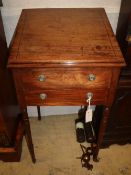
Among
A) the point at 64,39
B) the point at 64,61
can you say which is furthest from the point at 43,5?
the point at 64,61

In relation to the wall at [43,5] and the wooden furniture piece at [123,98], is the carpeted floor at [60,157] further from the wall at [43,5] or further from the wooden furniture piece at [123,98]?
the wall at [43,5]

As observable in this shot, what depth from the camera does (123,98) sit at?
4.25 ft

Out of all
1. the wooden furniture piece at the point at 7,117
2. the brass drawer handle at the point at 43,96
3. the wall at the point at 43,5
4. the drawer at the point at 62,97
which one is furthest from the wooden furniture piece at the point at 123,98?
the wooden furniture piece at the point at 7,117

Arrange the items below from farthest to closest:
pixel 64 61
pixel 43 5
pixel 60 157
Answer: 1. pixel 60 157
2. pixel 43 5
3. pixel 64 61

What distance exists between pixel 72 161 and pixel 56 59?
0.96 metres

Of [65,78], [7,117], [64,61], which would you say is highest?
[64,61]

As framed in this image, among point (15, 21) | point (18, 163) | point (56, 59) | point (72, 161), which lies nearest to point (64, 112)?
point (72, 161)

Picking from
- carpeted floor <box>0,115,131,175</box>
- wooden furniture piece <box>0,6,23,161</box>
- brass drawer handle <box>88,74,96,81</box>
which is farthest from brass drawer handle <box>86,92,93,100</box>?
carpeted floor <box>0,115,131,175</box>

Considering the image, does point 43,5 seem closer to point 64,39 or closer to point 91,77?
point 64,39

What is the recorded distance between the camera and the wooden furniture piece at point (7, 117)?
119cm

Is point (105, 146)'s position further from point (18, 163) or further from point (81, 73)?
point (81, 73)

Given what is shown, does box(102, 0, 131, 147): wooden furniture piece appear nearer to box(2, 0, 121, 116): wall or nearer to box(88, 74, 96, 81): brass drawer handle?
box(2, 0, 121, 116): wall

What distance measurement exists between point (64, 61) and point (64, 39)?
0.57ft

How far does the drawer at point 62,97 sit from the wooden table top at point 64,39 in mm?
186
